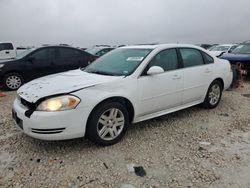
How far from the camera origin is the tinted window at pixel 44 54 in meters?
7.64

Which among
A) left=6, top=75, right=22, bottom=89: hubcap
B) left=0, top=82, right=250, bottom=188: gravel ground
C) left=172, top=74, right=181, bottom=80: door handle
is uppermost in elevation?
left=172, top=74, right=181, bottom=80: door handle

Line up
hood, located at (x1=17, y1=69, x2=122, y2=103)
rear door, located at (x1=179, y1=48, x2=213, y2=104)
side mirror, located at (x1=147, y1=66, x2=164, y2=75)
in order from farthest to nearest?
1. rear door, located at (x1=179, y1=48, x2=213, y2=104)
2. side mirror, located at (x1=147, y1=66, x2=164, y2=75)
3. hood, located at (x1=17, y1=69, x2=122, y2=103)

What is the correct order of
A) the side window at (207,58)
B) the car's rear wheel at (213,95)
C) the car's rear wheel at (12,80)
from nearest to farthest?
1. the side window at (207,58)
2. the car's rear wheel at (213,95)
3. the car's rear wheel at (12,80)

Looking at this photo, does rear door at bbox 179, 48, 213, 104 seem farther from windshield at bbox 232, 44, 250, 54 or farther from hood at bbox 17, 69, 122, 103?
windshield at bbox 232, 44, 250, 54

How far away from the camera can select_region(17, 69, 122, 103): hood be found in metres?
3.16

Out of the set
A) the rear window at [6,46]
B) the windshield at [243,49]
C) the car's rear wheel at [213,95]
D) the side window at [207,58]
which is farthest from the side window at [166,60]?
the rear window at [6,46]

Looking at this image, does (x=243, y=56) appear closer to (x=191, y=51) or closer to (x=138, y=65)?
(x=191, y=51)

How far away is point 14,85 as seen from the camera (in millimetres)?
7512

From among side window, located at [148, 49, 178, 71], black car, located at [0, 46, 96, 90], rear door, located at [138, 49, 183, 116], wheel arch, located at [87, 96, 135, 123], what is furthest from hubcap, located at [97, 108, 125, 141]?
black car, located at [0, 46, 96, 90]

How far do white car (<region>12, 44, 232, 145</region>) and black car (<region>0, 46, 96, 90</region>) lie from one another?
373cm

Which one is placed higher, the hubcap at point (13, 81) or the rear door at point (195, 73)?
the rear door at point (195, 73)

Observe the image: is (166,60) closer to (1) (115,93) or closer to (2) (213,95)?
(1) (115,93)

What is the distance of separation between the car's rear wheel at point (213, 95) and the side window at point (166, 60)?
4.00ft

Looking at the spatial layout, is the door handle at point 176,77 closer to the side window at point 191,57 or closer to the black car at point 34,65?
the side window at point 191,57
